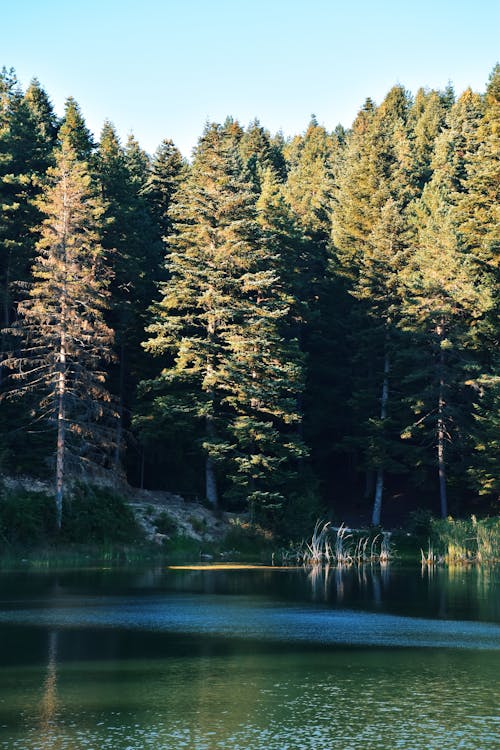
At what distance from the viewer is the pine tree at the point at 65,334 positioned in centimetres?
4975

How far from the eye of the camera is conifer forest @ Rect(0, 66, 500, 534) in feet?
173

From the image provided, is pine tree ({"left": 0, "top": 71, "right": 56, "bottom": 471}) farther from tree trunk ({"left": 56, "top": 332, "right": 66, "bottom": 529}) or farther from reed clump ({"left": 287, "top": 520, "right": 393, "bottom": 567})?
reed clump ({"left": 287, "top": 520, "right": 393, "bottom": 567})

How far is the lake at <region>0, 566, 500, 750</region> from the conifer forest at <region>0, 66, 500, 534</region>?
16.1 m

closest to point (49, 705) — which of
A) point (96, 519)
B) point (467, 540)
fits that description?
point (96, 519)

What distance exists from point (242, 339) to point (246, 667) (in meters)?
35.7

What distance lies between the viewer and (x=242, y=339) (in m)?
56.8

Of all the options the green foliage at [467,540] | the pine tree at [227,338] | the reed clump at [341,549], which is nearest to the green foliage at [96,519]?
the pine tree at [227,338]

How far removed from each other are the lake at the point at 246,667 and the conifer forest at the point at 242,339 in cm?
1612

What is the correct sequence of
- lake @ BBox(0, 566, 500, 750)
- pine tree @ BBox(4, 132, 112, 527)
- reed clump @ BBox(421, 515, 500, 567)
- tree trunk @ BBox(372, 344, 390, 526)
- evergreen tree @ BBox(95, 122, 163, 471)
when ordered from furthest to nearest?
tree trunk @ BBox(372, 344, 390, 526)
evergreen tree @ BBox(95, 122, 163, 471)
pine tree @ BBox(4, 132, 112, 527)
reed clump @ BBox(421, 515, 500, 567)
lake @ BBox(0, 566, 500, 750)

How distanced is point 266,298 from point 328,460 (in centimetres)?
1937

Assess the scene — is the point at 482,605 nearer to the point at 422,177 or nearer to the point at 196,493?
the point at 196,493

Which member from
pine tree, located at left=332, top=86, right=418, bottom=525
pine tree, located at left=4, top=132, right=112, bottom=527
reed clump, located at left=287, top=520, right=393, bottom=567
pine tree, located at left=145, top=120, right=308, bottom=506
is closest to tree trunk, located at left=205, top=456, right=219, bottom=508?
pine tree, located at left=145, top=120, right=308, bottom=506

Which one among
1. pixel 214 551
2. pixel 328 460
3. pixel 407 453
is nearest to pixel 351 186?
pixel 328 460

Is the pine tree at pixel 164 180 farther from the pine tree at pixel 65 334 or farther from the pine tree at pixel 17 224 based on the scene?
the pine tree at pixel 65 334
